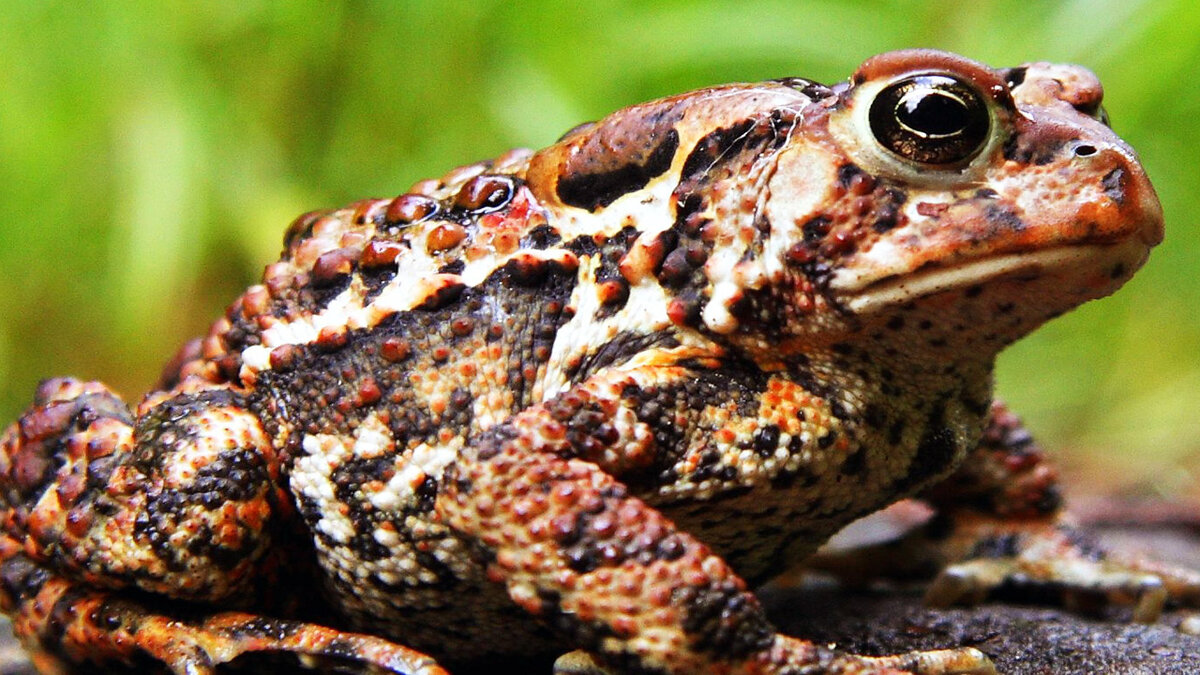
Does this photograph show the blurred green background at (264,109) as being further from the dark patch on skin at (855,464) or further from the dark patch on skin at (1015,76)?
the dark patch on skin at (855,464)

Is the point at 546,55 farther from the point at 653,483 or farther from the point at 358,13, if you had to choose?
the point at 653,483

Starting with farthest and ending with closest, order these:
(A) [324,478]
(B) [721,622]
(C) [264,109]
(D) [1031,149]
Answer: (C) [264,109]
(A) [324,478]
(D) [1031,149]
(B) [721,622]

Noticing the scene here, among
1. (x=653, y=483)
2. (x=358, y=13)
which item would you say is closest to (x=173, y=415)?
(x=653, y=483)

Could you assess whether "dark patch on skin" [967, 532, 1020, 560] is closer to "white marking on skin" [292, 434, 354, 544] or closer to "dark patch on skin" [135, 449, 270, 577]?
"white marking on skin" [292, 434, 354, 544]

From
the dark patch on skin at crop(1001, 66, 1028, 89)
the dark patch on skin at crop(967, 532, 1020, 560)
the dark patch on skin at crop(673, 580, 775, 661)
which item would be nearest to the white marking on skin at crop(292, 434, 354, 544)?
the dark patch on skin at crop(673, 580, 775, 661)

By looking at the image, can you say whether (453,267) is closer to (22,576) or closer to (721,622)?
(721,622)

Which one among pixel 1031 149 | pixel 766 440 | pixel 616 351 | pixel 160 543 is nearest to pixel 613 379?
pixel 616 351

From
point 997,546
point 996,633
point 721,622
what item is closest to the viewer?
point 721,622
